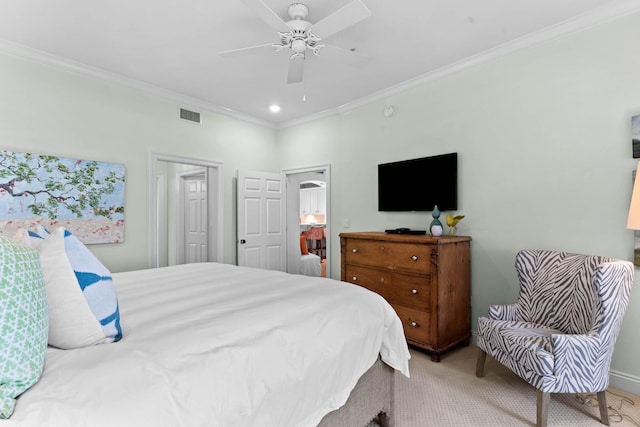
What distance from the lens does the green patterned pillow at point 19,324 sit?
0.75m

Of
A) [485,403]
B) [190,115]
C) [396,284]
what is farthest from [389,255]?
[190,115]

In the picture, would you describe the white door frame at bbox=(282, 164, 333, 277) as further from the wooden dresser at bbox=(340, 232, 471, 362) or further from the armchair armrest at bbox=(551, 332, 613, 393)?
the armchair armrest at bbox=(551, 332, 613, 393)

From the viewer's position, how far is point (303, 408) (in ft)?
4.08

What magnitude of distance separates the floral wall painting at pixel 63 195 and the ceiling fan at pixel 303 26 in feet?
6.59

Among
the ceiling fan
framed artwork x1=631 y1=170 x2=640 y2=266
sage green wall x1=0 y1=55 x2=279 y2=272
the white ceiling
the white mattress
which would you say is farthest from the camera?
the white mattress

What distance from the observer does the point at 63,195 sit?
313 cm

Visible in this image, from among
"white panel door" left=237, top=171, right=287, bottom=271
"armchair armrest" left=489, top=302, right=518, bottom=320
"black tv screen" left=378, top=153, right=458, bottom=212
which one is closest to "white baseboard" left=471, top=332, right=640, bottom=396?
"armchair armrest" left=489, top=302, right=518, bottom=320

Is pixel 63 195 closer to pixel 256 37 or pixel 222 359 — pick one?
pixel 256 37

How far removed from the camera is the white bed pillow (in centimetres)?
102

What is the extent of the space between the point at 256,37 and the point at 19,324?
2689 millimetres

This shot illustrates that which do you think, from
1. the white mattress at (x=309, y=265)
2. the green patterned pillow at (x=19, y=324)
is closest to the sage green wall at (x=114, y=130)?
the white mattress at (x=309, y=265)

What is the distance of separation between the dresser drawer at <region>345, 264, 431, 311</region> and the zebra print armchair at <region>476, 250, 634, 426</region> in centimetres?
57

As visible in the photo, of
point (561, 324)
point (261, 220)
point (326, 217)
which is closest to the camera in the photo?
point (561, 324)

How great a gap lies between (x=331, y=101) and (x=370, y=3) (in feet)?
6.33
